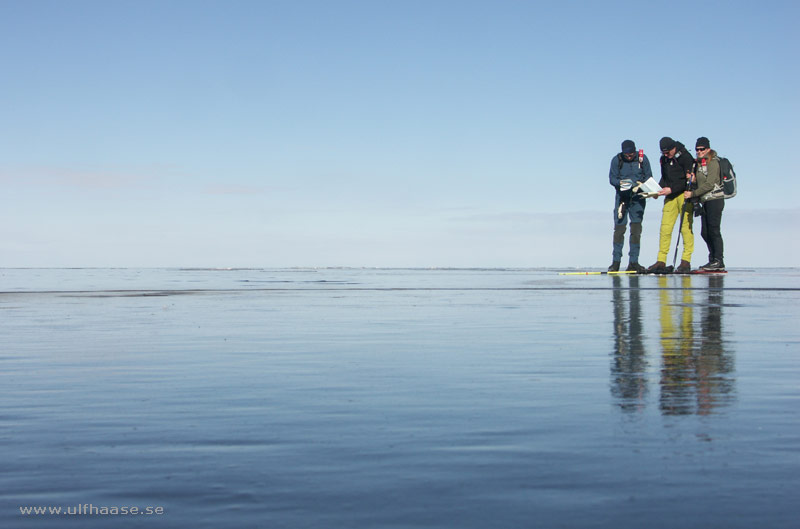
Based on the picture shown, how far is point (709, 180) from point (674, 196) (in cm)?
117

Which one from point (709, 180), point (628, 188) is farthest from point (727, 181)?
point (628, 188)

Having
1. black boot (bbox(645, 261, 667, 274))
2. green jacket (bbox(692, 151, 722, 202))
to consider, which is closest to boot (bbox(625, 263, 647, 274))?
black boot (bbox(645, 261, 667, 274))

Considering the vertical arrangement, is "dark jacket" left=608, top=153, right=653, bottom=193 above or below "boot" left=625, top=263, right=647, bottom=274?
above

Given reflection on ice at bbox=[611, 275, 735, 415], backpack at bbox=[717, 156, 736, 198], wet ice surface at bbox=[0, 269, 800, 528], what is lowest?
reflection on ice at bbox=[611, 275, 735, 415]

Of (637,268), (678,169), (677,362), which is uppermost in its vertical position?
(678,169)

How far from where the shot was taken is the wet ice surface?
2.71 m

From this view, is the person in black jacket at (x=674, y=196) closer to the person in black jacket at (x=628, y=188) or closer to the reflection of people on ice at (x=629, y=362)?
the person in black jacket at (x=628, y=188)

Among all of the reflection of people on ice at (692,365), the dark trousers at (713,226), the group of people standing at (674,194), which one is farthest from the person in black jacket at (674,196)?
the reflection of people on ice at (692,365)

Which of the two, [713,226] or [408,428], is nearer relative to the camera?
[408,428]

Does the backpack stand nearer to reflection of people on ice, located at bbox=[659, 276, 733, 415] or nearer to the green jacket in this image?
the green jacket

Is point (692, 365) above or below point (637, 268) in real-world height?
above

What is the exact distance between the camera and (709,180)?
82.2 ft

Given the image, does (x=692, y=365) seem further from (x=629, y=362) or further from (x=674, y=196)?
(x=674, y=196)

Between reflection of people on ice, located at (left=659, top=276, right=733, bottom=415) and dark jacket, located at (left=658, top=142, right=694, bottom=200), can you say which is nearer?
reflection of people on ice, located at (left=659, top=276, right=733, bottom=415)
